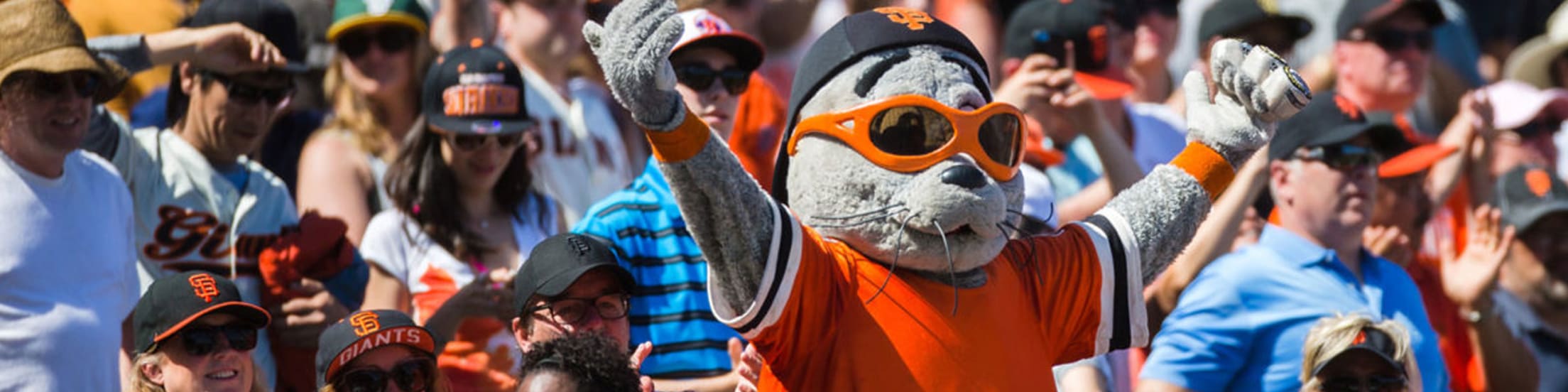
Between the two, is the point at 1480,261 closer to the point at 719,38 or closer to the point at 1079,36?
the point at 1079,36

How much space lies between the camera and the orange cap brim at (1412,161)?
251 inches

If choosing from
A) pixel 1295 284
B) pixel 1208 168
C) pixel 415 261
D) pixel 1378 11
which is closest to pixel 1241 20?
pixel 1378 11

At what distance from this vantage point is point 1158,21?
25.3 ft

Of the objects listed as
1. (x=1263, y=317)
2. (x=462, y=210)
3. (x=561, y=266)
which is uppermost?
(x=561, y=266)

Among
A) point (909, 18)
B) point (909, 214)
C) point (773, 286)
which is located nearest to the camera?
point (773, 286)

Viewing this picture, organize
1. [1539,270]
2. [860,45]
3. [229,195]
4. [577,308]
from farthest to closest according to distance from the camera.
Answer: [1539,270] → [229,195] → [577,308] → [860,45]

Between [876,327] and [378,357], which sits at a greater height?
[876,327]

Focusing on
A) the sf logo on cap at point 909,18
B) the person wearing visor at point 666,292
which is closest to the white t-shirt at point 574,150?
the person wearing visor at point 666,292

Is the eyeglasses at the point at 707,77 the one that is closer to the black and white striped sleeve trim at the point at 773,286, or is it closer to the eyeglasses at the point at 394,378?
the eyeglasses at the point at 394,378

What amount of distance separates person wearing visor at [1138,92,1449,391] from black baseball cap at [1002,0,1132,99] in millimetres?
651

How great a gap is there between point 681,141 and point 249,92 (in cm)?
213

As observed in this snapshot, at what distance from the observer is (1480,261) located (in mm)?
6426

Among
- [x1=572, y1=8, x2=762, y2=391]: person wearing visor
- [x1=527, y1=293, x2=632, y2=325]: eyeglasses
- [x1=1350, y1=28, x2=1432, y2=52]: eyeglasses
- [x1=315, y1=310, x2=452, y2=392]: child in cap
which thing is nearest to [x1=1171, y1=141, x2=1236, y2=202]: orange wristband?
[x1=572, y1=8, x2=762, y2=391]: person wearing visor

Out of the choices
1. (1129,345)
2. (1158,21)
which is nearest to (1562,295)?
(1158,21)
